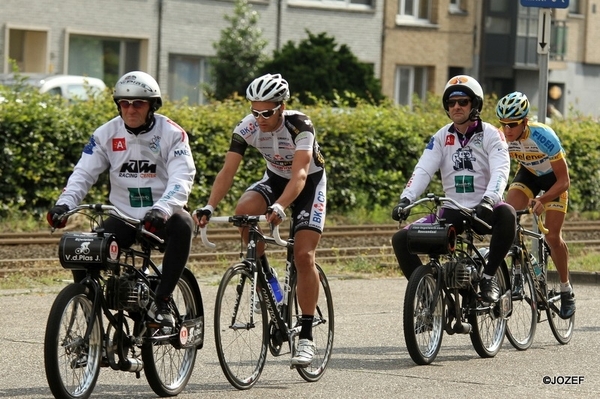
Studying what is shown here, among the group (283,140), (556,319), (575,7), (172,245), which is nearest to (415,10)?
(575,7)

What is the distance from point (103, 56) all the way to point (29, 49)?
2.39 m

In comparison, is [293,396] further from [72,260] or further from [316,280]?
[72,260]

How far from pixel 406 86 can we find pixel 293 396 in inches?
1492

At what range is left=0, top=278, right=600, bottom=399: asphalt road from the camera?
8.61 meters

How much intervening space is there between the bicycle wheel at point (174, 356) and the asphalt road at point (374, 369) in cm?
11

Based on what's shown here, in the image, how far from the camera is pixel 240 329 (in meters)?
8.62

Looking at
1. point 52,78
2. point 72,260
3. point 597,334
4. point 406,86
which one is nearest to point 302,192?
point 72,260

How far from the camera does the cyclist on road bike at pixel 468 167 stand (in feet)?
32.9

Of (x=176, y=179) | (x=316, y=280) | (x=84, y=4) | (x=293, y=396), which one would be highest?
(x=84, y=4)

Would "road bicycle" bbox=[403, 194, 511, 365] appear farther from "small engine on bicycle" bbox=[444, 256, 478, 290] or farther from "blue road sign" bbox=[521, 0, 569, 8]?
"blue road sign" bbox=[521, 0, 569, 8]

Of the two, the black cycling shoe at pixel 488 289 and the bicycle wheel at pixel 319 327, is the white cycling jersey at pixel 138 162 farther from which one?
the black cycling shoe at pixel 488 289

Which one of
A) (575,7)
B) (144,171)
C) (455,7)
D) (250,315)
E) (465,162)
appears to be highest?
(575,7)

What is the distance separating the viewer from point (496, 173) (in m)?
9.95

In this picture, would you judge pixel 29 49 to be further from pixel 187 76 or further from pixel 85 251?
pixel 85 251
